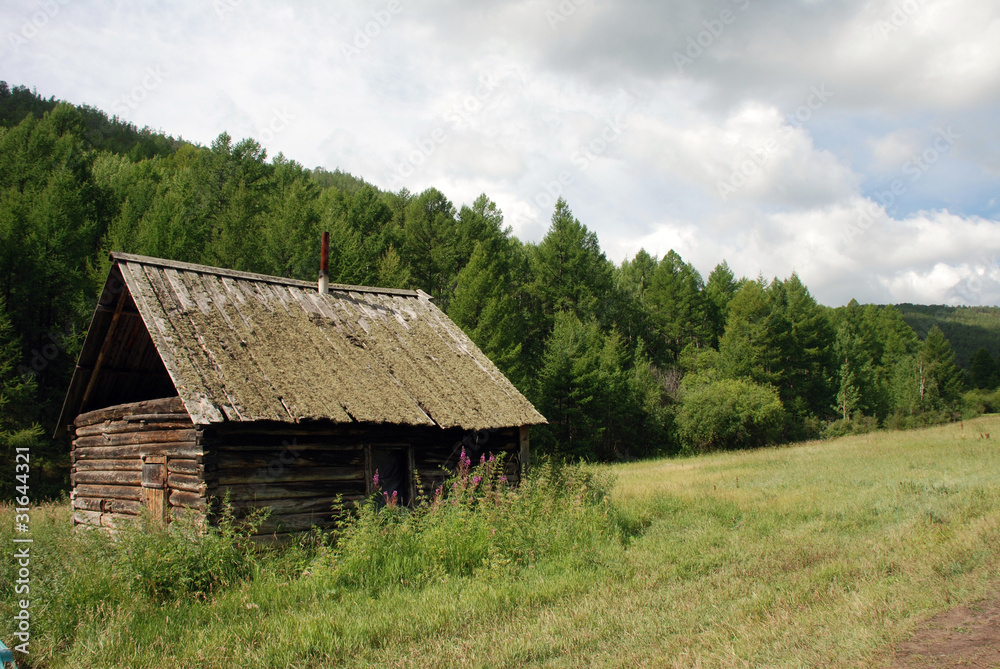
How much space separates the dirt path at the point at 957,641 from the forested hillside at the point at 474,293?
26957 mm

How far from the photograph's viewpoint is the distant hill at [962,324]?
12631 cm

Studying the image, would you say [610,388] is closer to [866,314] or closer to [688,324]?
Result: [688,324]

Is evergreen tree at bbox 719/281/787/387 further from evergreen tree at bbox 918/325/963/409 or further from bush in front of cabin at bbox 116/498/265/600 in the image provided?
bush in front of cabin at bbox 116/498/265/600

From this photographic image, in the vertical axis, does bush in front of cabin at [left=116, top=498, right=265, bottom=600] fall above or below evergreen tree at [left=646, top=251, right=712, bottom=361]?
below

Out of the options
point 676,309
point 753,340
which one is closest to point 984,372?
point 753,340

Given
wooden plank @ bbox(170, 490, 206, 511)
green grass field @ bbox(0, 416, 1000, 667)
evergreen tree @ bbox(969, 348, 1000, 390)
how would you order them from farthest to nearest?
evergreen tree @ bbox(969, 348, 1000, 390) → wooden plank @ bbox(170, 490, 206, 511) → green grass field @ bbox(0, 416, 1000, 667)

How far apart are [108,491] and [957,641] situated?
13.3 meters

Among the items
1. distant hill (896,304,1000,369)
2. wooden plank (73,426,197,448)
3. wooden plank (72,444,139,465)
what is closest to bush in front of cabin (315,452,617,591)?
wooden plank (73,426,197,448)

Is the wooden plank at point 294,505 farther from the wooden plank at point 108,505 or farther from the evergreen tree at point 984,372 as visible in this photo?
the evergreen tree at point 984,372

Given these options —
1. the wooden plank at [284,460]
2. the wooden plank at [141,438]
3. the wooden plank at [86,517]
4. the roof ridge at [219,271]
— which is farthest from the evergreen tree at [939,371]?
the wooden plank at [86,517]

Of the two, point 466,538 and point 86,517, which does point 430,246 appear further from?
point 466,538

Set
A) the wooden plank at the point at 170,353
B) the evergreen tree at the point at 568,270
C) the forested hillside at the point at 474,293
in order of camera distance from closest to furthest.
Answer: the wooden plank at the point at 170,353, the forested hillside at the point at 474,293, the evergreen tree at the point at 568,270

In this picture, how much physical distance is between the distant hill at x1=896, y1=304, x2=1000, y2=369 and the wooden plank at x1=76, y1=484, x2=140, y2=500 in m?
129

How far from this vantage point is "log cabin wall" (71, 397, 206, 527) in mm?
9461
